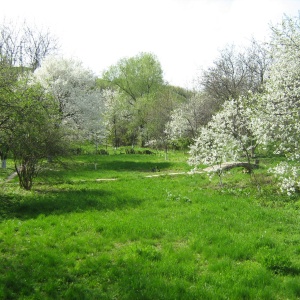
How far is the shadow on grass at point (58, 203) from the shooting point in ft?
44.4

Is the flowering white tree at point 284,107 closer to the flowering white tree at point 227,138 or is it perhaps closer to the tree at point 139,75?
the flowering white tree at point 227,138

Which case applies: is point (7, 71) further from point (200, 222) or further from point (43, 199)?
point (200, 222)

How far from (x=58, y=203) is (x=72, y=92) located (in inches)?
832

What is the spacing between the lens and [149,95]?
5878cm

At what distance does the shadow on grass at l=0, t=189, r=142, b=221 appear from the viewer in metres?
13.5

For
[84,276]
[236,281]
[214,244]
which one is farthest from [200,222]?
[84,276]

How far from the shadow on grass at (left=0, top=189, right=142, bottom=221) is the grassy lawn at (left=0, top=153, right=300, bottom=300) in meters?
0.04

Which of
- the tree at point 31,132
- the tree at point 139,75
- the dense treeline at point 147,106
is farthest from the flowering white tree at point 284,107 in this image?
the tree at point 139,75

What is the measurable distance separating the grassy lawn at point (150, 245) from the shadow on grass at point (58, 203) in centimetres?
4

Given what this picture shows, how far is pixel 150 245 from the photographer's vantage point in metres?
9.52

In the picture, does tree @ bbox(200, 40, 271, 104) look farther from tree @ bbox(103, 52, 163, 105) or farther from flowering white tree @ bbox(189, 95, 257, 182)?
tree @ bbox(103, 52, 163, 105)

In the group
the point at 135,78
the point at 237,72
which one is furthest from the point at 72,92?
the point at 135,78

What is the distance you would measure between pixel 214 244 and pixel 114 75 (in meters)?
58.5

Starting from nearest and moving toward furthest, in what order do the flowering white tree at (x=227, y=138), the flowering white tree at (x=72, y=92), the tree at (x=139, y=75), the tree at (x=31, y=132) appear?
the tree at (x=31, y=132) → the flowering white tree at (x=227, y=138) → the flowering white tree at (x=72, y=92) → the tree at (x=139, y=75)
